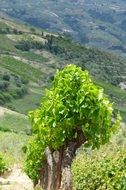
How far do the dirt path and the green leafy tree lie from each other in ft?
9.22

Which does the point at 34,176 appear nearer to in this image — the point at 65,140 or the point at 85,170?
the point at 85,170

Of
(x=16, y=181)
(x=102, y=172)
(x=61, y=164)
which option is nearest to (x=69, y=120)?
(x=61, y=164)

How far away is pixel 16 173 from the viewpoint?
113 feet

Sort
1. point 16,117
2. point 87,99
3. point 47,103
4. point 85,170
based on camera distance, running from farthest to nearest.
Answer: point 16,117
point 85,170
point 47,103
point 87,99

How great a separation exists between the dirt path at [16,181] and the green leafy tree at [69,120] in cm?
281

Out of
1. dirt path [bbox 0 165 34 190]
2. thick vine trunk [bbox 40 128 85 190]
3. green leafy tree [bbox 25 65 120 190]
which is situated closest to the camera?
green leafy tree [bbox 25 65 120 190]

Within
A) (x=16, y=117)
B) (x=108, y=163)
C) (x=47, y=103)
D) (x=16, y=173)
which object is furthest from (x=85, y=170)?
(x=16, y=117)

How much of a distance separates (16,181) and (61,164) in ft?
22.7

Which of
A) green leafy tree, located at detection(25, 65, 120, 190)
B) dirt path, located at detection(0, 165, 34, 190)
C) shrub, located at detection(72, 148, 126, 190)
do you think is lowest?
dirt path, located at detection(0, 165, 34, 190)

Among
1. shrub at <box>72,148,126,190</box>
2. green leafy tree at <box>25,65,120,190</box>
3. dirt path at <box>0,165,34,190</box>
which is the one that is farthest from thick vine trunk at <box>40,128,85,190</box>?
dirt path at <box>0,165,34,190</box>

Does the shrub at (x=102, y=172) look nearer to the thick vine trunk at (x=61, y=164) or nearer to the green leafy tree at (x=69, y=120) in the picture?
the green leafy tree at (x=69, y=120)

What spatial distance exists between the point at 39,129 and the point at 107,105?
3.19 m

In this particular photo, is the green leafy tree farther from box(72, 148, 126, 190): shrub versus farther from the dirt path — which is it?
the dirt path

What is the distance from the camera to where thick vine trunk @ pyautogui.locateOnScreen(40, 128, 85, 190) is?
23203 millimetres
